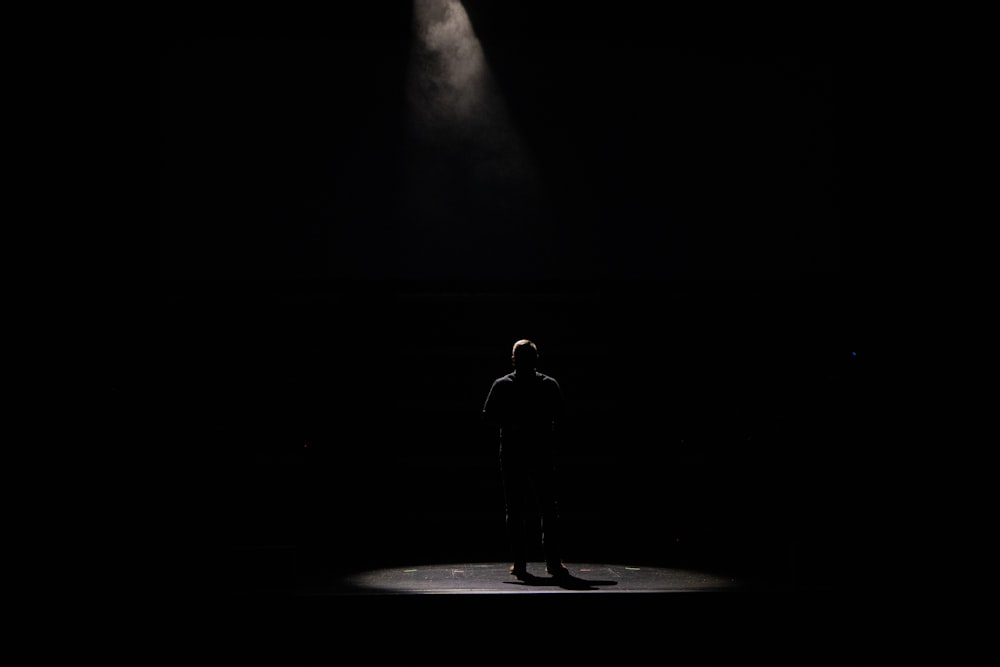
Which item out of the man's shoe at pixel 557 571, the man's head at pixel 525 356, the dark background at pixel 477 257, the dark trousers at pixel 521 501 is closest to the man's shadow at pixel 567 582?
the man's shoe at pixel 557 571

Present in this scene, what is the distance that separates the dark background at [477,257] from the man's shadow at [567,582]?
178 centimetres

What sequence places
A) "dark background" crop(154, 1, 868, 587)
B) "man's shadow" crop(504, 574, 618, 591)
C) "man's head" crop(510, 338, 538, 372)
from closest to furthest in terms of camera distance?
"man's shadow" crop(504, 574, 618, 591)
"man's head" crop(510, 338, 538, 372)
"dark background" crop(154, 1, 868, 587)

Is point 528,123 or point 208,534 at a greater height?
point 528,123

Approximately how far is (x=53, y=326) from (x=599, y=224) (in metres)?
4.20

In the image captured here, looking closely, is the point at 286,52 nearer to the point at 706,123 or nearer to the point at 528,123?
the point at 528,123

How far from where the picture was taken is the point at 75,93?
6.38 m

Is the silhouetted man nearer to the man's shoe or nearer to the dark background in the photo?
the man's shoe

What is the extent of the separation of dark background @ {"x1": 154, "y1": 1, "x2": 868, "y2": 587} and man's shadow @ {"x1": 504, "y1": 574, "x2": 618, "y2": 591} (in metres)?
1.78

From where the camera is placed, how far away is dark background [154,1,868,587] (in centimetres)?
641

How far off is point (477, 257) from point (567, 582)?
9.26ft

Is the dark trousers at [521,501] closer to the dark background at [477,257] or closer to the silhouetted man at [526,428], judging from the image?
the silhouetted man at [526,428]

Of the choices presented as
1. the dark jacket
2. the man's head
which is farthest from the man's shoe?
the man's head

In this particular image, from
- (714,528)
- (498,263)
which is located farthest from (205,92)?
(714,528)

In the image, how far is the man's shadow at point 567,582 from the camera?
4230mm
